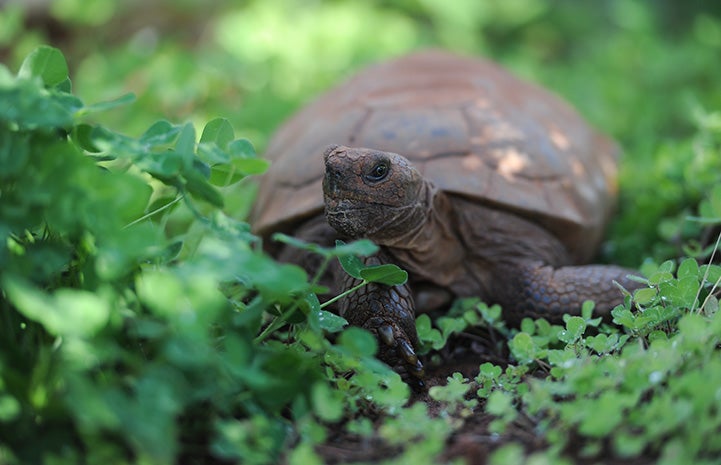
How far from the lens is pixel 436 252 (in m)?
2.70

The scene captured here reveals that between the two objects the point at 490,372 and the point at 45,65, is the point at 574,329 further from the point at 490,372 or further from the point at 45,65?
the point at 45,65

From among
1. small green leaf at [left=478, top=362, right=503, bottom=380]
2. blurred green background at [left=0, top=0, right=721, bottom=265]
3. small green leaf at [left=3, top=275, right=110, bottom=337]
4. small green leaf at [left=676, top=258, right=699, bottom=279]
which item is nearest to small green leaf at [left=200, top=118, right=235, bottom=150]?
small green leaf at [left=3, top=275, right=110, bottom=337]

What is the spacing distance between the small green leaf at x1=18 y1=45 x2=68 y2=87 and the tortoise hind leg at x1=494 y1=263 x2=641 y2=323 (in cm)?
156

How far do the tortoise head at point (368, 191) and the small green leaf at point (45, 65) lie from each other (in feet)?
2.42

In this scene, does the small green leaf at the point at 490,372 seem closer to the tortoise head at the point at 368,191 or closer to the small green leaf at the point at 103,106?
the tortoise head at the point at 368,191

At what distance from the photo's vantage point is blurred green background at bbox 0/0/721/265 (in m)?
3.44

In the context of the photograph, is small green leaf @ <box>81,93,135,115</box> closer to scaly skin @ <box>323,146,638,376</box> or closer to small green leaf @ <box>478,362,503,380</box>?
scaly skin @ <box>323,146,638,376</box>

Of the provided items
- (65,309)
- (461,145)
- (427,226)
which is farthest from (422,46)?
(65,309)

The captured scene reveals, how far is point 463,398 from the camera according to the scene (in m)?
2.08

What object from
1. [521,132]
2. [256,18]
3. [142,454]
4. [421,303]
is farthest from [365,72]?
[256,18]

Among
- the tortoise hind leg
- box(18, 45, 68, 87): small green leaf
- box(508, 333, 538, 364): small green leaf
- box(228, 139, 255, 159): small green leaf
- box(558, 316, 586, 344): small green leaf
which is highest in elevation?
box(18, 45, 68, 87): small green leaf

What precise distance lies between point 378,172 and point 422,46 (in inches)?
165

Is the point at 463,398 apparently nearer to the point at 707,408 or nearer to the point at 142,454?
the point at 707,408

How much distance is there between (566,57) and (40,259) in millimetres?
6183
